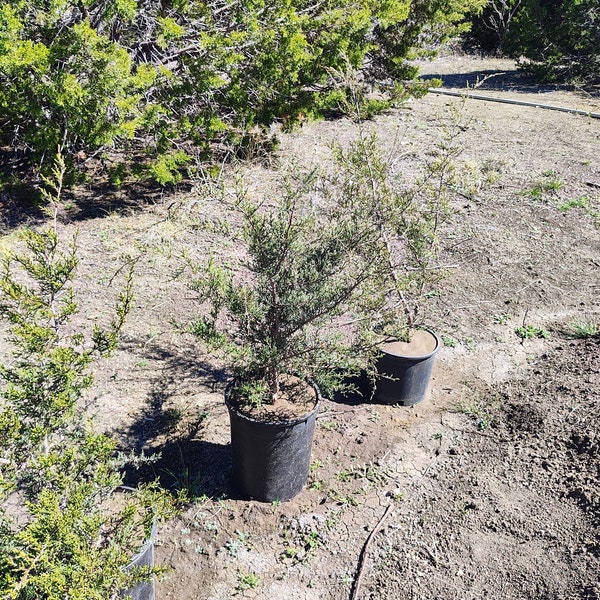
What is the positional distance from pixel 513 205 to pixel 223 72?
12.1 ft

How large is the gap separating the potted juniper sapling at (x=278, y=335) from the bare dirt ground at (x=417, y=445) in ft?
0.81

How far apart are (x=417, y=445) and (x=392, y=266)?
3.85 feet

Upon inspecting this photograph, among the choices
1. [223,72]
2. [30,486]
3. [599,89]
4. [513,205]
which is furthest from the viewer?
[599,89]

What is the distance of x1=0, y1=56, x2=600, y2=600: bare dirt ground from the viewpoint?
3.03m

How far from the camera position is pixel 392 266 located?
11.7ft

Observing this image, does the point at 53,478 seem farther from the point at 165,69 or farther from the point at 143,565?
the point at 165,69

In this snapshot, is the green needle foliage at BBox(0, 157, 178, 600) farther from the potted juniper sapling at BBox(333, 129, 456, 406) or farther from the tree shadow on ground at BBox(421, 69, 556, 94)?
the tree shadow on ground at BBox(421, 69, 556, 94)

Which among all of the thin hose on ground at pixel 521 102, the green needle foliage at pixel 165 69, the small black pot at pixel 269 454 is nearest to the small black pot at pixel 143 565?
the small black pot at pixel 269 454

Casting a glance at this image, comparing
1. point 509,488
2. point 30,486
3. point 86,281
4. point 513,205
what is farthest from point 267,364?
point 513,205

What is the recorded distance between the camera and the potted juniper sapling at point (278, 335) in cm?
313

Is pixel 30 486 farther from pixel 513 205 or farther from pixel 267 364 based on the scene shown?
pixel 513 205

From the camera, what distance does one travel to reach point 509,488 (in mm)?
3480

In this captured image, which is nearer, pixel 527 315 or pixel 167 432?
pixel 167 432

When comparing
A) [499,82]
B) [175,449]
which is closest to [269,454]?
[175,449]
